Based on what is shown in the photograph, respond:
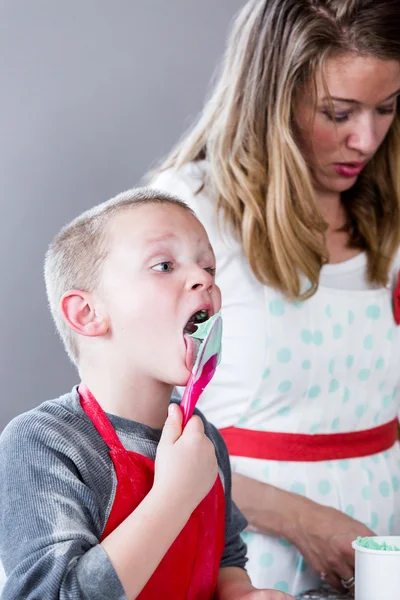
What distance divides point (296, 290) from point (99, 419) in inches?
22.1

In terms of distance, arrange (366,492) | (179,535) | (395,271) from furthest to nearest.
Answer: (395,271) < (366,492) < (179,535)

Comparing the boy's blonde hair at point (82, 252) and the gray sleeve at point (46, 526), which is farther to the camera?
the boy's blonde hair at point (82, 252)

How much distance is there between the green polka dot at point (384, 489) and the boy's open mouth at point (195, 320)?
0.64 m

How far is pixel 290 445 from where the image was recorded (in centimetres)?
134

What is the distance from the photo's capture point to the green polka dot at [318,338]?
1.37m

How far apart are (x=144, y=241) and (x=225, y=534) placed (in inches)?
14.4

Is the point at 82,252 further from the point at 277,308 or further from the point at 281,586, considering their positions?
the point at 281,586

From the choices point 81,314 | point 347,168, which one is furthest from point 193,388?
point 347,168

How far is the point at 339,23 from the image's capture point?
1.35 metres

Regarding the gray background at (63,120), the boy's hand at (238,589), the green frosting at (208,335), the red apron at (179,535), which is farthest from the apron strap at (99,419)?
the gray background at (63,120)

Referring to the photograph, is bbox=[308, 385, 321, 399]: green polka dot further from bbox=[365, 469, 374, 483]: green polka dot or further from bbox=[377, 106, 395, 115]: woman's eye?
bbox=[377, 106, 395, 115]: woman's eye

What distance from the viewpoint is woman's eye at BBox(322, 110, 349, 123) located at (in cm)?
137

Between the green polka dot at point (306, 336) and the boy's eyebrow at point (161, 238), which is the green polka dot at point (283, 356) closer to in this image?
the green polka dot at point (306, 336)

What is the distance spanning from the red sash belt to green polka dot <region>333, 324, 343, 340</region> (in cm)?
15
